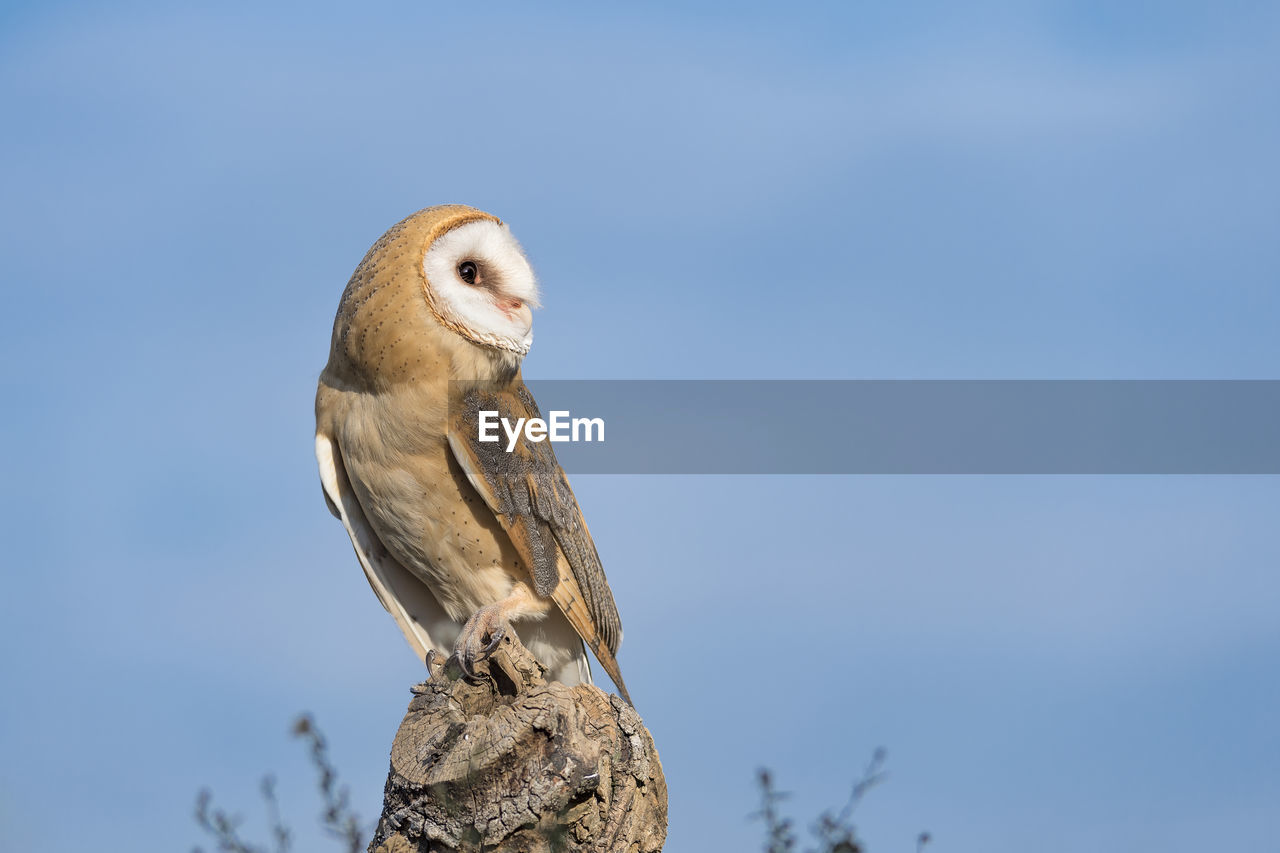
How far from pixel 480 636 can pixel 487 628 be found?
97 mm

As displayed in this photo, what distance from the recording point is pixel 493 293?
5.11 metres

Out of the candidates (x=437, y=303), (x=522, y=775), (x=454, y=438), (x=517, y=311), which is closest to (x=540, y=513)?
(x=454, y=438)

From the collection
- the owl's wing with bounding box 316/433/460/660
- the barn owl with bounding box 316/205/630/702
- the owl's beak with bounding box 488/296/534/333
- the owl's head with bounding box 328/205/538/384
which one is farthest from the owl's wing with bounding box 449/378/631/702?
the owl's wing with bounding box 316/433/460/660

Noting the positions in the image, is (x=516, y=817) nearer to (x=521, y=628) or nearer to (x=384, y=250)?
(x=521, y=628)

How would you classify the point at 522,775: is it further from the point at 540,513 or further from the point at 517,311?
the point at 517,311

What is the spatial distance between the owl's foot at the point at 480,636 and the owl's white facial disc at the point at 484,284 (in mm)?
1118

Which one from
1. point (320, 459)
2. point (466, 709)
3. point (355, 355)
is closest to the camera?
point (466, 709)

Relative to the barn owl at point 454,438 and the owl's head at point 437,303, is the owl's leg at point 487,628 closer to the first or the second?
the barn owl at point 454,438

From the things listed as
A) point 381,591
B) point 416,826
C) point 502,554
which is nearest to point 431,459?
point 502,554

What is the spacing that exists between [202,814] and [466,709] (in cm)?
151

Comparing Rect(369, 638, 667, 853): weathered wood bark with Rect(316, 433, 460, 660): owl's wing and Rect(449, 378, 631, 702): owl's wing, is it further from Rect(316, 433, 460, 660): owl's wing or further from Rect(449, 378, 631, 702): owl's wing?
Rect(316, 433, 460, 660): owl's wing

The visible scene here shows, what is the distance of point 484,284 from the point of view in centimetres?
512

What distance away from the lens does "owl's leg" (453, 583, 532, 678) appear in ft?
15.0

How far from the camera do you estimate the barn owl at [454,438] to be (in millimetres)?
4914
